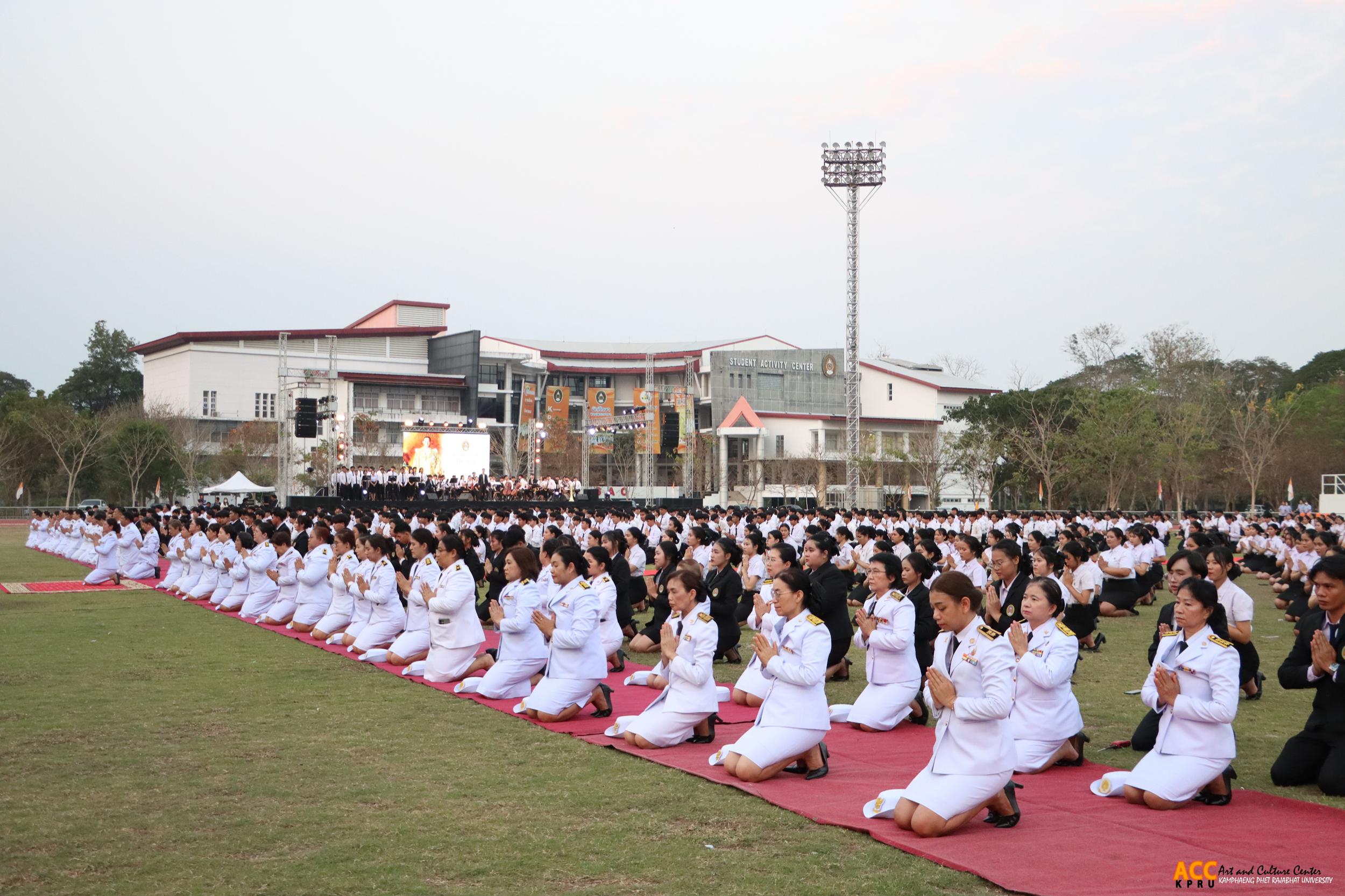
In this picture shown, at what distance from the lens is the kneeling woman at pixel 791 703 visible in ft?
20.4

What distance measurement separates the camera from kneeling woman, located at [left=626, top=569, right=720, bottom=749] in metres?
7.11

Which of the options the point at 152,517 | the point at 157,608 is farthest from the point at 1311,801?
the point at 152,517

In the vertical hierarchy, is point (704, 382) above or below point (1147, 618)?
above

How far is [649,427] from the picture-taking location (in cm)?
4750

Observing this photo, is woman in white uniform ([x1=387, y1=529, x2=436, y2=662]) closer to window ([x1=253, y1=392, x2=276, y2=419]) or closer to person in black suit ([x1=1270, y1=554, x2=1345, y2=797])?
person in black suit ([x1=1270, y1=554, x2=1345, y2=797])

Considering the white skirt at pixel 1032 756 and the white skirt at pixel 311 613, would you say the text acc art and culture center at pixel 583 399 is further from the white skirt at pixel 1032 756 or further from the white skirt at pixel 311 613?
the white skirt at pixel 1032 756

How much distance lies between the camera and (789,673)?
20.2ft

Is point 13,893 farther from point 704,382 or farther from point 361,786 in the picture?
point 704,382

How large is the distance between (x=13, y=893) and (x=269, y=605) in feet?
35.2

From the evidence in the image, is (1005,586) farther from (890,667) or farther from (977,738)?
(977,738)

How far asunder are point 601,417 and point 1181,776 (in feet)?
146

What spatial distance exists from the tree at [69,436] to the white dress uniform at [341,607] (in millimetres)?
40448

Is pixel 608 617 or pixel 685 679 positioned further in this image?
pixel 608 617

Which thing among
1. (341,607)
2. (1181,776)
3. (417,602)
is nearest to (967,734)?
(1181,776)
